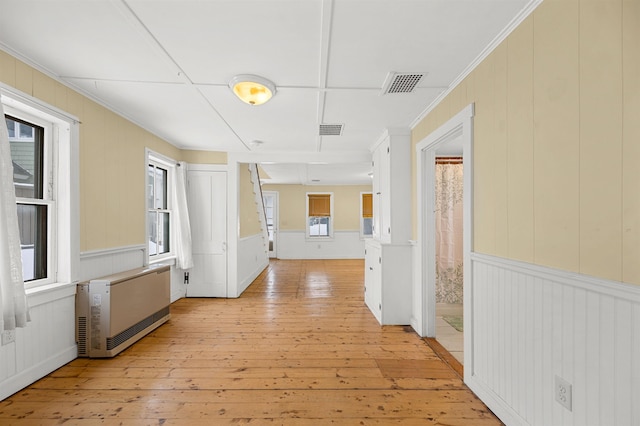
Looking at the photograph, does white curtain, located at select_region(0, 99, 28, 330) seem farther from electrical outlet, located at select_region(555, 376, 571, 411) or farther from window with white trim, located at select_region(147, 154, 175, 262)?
electrical outlet, located at select_region(555, 376, 571, 411)

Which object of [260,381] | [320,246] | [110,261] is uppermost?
[110,261]

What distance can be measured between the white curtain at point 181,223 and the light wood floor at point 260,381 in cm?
101

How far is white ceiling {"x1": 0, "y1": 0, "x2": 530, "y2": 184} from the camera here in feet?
5.27

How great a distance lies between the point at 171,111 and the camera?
10.3ft

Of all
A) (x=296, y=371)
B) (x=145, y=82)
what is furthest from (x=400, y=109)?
(x=296, y=371)

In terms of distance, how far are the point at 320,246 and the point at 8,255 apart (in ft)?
26.1

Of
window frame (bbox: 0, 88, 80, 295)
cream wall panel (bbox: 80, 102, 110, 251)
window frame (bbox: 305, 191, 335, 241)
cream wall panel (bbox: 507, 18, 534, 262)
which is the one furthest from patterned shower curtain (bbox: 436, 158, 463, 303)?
window frame (bbox: 305, 191, 335, 241)

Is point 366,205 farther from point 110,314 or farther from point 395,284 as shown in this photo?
point 110,314

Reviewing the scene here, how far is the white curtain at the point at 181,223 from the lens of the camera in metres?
4.43

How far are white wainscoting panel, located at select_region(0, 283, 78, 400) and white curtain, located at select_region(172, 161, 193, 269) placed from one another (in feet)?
5.98

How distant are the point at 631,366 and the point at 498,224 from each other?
3.06 ft

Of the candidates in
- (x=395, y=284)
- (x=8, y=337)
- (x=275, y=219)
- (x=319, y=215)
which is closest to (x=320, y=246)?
(x=319, y=215)

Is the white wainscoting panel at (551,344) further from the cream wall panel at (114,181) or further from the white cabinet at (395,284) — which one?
the cream wall panel at (114,181)

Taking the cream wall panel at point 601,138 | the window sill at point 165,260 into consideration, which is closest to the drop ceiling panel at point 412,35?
the cream wall panel at point 601,138
